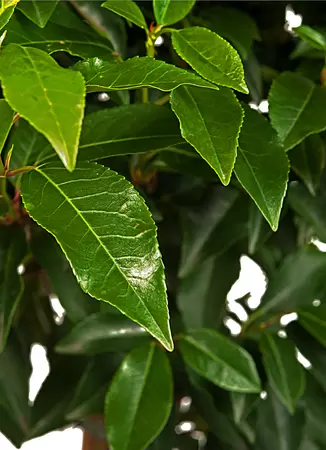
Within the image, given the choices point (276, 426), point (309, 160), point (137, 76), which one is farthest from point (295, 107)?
A: point (276, 426)

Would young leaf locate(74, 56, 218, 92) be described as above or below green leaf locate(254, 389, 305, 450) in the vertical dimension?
above

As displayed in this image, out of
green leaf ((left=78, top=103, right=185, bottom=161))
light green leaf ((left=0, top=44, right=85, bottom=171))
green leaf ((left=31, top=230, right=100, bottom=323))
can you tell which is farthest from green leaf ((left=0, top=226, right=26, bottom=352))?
light green leaf ((left=0, top=44, right=85, bottom=171))

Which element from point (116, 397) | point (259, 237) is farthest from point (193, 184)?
point (116, 397)

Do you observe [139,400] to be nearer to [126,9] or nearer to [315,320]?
[315,320]

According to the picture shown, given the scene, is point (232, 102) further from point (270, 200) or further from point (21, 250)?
point (21, 250)

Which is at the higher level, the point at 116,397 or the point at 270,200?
the point at 270,200

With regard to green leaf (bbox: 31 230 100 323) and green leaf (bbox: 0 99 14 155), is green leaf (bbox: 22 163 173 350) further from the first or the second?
green leaf (bbox: 31 230 100 323)
